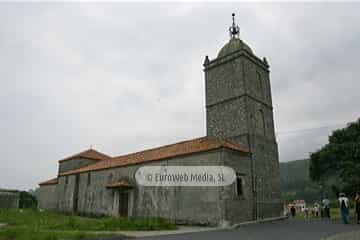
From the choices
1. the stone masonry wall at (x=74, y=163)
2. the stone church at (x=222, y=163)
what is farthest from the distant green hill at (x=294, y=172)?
the stone church at (x=222, y=163)

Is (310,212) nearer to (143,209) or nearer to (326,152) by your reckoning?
(326,152)

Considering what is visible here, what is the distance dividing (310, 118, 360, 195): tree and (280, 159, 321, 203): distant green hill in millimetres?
38737

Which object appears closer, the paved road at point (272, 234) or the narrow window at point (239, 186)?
the paved road at point (272, 234)

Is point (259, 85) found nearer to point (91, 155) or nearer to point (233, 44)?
point (233, 44)

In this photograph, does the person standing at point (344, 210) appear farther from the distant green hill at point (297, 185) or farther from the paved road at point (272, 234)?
the distant green hill at point (297, 185)

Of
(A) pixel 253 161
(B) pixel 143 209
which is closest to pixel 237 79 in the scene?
(A) pixel 253 161

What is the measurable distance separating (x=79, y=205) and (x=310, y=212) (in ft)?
78.6

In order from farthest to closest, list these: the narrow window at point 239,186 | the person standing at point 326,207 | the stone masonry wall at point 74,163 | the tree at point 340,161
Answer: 1. the stone masonry wall at point 74,163
2. the person standing at point 326,207
3. the tree at point 340,161
4. the narrow window at point 239,186

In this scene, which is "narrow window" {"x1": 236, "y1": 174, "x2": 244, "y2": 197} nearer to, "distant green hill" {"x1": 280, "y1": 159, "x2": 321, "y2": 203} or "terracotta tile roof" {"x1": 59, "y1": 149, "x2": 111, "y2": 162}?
"terracotta tile roof" {"x1": 59, "y1": 149, "x2": 111, "y2": 162}

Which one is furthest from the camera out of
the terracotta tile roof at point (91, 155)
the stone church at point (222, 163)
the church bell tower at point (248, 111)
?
the terracotta tile roof at point (91, 155)

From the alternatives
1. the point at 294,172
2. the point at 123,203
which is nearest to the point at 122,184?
the point at 123,203

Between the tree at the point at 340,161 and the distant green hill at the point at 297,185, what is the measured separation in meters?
38.7

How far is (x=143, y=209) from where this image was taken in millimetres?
21188

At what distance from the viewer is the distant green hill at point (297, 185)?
228ft
